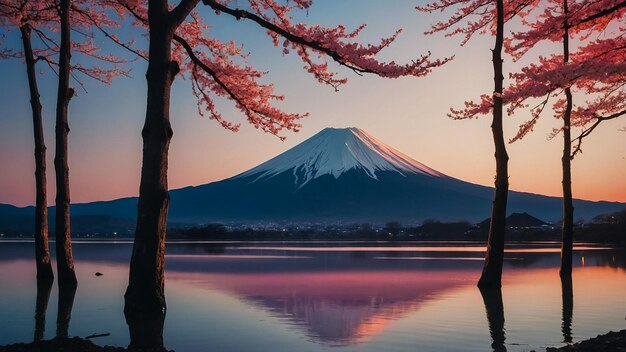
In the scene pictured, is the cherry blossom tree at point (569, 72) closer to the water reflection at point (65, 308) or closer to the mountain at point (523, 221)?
the water reflection at point (65, 308)

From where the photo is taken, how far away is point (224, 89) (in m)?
15.7

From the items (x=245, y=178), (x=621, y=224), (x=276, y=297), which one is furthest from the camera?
(x=245, y=178)

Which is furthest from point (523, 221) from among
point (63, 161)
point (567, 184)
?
point (63, 161)

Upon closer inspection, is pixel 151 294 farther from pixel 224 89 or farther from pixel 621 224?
pixel 621 224

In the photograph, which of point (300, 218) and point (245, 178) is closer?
point (300, 218)

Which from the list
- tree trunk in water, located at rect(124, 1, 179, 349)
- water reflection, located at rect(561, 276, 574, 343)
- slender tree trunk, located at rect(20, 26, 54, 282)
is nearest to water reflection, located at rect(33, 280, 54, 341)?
slender tree trunk, located at rect(20, 26, 54, 282)

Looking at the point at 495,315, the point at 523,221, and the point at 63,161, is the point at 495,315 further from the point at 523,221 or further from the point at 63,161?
the point at 523,221

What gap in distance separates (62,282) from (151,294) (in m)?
5.58

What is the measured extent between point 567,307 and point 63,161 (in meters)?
11.5

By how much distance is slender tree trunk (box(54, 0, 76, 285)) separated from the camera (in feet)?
54.6

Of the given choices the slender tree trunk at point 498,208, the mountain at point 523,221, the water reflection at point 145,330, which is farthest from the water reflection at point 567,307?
the mountain at point 523,221

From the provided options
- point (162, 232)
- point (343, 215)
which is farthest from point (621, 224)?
point (343, 215)

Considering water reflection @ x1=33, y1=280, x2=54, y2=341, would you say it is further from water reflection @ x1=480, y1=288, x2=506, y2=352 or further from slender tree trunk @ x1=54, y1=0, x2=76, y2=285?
water reflection @ x1=480, y1=288, x2=506, y2=352

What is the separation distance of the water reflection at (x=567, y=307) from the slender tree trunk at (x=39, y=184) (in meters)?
12.6
